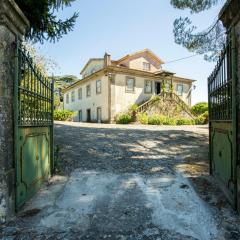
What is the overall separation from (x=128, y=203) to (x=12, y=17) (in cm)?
347

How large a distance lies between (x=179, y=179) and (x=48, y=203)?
9.49 feet

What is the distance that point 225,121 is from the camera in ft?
14.7

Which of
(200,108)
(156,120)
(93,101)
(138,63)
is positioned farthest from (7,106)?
(200,108)

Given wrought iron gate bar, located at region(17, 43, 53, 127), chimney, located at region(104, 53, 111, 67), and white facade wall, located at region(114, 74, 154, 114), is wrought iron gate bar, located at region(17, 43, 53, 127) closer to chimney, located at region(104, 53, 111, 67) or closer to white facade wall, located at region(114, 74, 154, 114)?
white facade wall, located at region(114, 74, 154, 114)

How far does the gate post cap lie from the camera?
3572 mm

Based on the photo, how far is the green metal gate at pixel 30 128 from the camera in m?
3.98

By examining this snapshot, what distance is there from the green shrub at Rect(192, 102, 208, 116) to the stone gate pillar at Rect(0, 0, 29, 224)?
26444 millimetres

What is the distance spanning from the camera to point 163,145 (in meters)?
9.95

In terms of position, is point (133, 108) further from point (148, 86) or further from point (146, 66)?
point (146, 66)

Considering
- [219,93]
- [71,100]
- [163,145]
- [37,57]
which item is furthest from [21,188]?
[71,100]

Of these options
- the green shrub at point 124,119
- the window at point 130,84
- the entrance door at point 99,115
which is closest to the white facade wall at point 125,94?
the window at point 130,84

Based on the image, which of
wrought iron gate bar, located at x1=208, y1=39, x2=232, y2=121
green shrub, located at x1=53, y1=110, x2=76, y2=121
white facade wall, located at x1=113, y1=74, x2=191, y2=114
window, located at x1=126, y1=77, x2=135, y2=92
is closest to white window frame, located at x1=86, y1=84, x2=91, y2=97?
green shrub, located at x1=53, y1=110, x2=76, y2=121

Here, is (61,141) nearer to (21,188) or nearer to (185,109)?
(21,188)

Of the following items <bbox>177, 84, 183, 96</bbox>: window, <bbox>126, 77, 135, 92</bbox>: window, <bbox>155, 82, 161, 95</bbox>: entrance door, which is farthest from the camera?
<bbox>177, 84, 183, 96</bbox>: window
